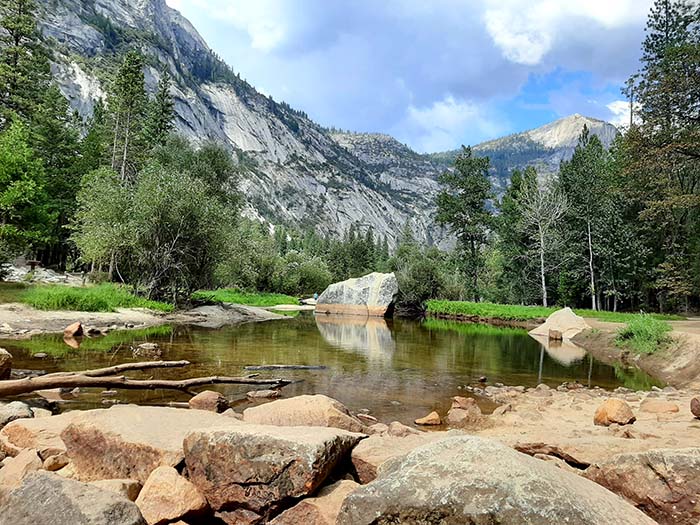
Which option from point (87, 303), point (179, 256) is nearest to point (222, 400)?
point (87, 303)

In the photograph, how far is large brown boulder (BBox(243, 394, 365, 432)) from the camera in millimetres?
6852

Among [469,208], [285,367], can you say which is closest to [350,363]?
[285,367]

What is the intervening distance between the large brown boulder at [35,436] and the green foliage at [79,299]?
20.6 meters

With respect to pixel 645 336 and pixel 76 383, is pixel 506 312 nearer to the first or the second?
pixel 645 336

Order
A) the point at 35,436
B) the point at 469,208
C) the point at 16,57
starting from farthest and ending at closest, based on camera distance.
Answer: the point at 469,208, the point at 16,57, the point at 35,436

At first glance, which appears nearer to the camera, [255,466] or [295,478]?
[295,478]

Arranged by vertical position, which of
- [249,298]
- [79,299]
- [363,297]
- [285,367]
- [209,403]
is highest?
[363,297]

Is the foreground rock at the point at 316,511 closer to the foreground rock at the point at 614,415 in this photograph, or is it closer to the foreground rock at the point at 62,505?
the foreground rock at the point at 62,505

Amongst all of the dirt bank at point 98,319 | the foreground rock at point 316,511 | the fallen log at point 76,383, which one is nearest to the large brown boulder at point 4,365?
the fallen log at point 76,383

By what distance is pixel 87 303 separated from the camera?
2592cm

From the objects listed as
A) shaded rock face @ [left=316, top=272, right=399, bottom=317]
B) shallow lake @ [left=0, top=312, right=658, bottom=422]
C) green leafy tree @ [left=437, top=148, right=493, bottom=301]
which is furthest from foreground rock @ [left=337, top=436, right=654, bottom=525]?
green leafy tree @ [left=437, top=148, right=493, bottom=301]

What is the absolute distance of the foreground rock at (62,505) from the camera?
139 inches

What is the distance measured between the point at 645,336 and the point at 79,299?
1171 inches

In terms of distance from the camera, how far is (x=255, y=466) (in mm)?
4508
